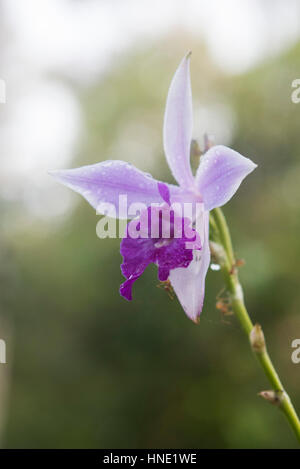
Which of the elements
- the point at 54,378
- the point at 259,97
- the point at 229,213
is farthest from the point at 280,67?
the point at 54,378

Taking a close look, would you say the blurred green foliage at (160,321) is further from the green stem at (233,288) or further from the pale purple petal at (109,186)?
the green stem at (233,288)

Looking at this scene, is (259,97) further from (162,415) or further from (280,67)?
(162,415)

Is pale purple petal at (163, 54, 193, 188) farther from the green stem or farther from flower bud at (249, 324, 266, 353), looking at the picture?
flower bud at (249, 324, 266, 353)

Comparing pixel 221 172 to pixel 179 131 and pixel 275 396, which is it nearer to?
pixel 179 131

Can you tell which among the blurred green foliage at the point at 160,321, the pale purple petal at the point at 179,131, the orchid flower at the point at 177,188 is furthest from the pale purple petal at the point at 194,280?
the blurred green foliage at the point at 160,321

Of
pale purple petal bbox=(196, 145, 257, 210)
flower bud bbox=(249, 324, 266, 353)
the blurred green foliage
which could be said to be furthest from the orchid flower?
the blurred green foliage

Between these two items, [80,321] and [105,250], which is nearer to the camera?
[105,250]

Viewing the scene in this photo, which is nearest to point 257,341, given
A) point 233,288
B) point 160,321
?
point 233,288
